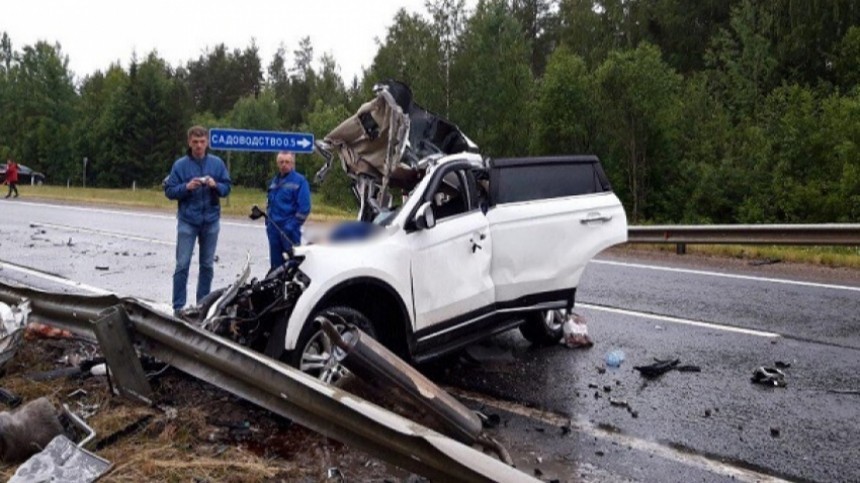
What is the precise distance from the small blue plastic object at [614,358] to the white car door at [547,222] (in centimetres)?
66

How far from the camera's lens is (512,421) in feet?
17.2

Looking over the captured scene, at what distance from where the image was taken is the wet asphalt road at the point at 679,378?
457 centimetres

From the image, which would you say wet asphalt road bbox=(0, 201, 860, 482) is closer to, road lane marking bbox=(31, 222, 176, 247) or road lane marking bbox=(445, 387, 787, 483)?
road lane marking bbox=(445, 387, 787, 483)

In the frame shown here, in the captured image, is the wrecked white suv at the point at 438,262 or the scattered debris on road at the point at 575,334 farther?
the scattered debris on road at the point at 575,334

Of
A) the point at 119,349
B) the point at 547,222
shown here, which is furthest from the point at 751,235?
the point at 119,349

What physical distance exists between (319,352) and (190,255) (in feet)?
11.3

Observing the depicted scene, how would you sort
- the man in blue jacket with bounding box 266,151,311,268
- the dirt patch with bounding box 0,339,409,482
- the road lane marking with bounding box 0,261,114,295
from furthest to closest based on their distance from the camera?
1. the road lane marking with bounding box 0,261,114,295
2. the man in blue jacket with bounding box 266,151,311,268
3. the dirt patch with bounding box 0,339,409,482

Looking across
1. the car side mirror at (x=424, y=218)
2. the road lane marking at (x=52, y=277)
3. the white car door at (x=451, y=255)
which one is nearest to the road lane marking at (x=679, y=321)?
the white car door at (x=451, y=255)

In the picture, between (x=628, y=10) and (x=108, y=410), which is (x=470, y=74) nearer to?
(x=628, y=10)

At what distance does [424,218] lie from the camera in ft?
18.9

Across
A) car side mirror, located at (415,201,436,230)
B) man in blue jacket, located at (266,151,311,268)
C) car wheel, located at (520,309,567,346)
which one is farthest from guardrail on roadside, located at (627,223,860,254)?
car side mirror, located at (415,201,436,230)

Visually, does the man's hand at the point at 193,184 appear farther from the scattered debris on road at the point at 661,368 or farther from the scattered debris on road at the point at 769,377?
the scattered debris on road at the point at 769,377

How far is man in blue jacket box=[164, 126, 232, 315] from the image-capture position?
25.7ft

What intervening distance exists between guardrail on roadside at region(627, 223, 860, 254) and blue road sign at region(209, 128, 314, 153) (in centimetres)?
592
